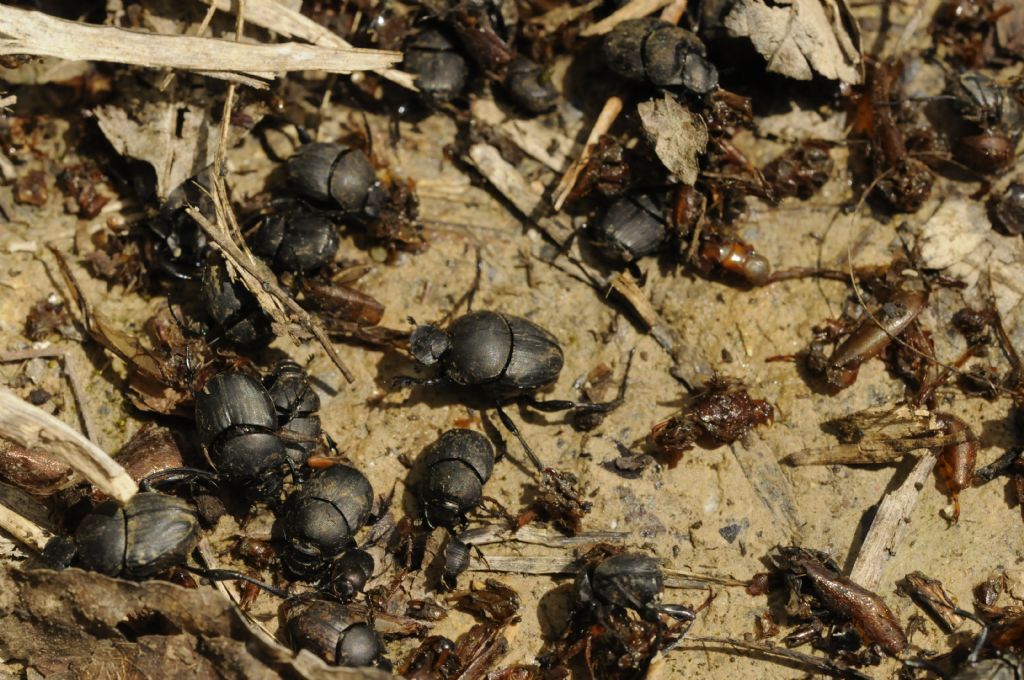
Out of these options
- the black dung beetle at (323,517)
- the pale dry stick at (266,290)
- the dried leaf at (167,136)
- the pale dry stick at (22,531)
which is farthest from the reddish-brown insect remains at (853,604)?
the dried leaf at (167,136)

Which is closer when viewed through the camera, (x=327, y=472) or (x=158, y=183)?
(x=327, y=472)

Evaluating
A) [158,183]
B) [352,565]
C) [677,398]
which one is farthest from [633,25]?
[352,565]

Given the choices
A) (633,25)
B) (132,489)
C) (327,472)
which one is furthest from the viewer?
(633,25)

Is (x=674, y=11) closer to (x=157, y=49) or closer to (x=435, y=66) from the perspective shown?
(x=435, y=66)

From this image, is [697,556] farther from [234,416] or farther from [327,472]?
[234,416]

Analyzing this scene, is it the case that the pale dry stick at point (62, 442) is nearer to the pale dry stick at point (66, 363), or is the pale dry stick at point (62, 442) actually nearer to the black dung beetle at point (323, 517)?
the pale dry stick at point (66, 363)

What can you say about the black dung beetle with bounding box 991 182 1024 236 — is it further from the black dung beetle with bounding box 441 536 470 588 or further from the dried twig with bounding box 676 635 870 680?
the black dung beetle with bounding box 441 536 470 588
